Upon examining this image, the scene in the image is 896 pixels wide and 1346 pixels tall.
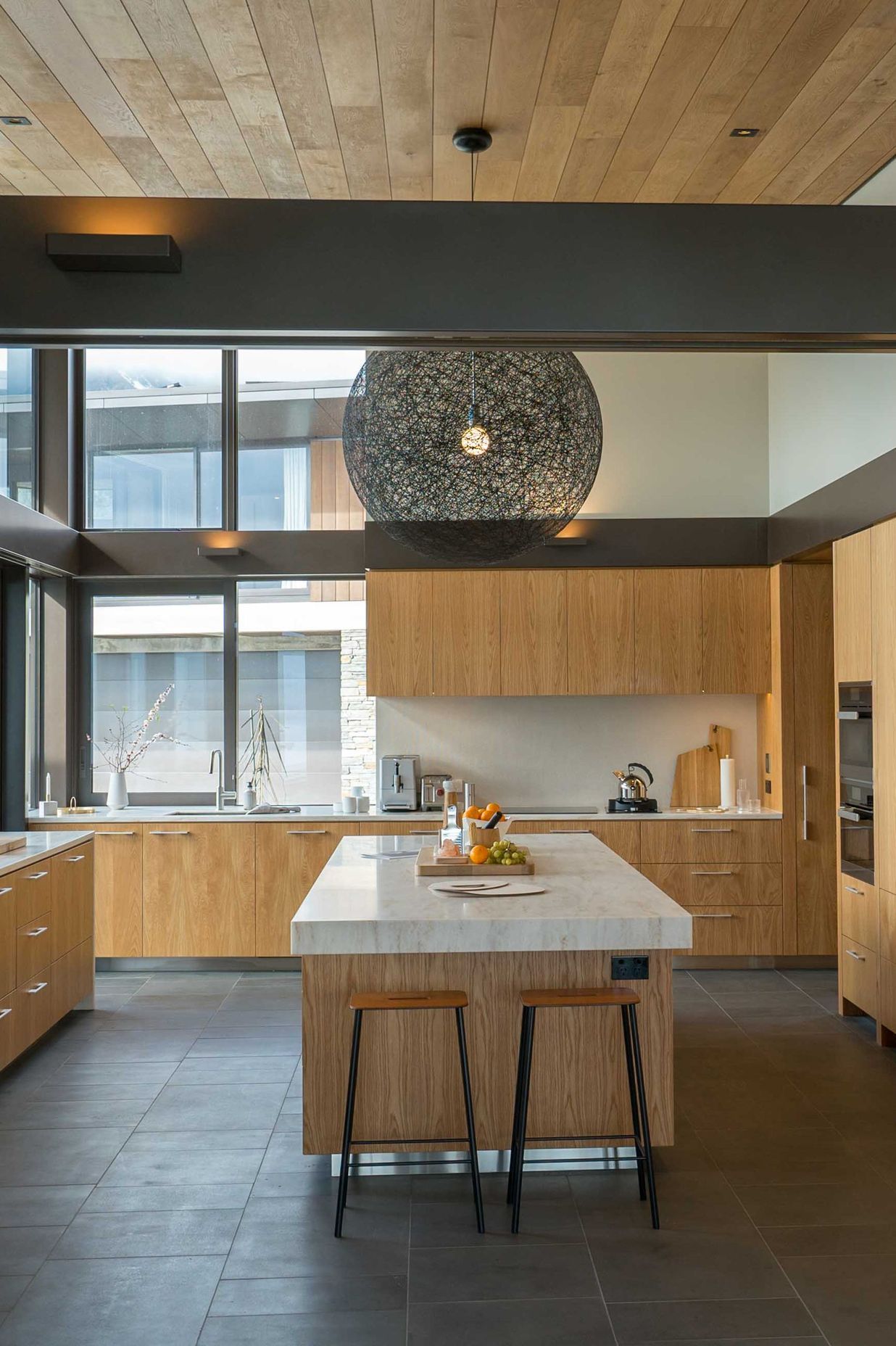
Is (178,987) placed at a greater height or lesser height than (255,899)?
lesser

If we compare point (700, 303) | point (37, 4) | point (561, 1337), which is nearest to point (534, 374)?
point (700, 303)

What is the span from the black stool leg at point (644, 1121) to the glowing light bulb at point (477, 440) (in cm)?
174

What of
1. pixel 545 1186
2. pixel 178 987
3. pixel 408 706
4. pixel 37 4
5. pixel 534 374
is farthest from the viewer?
pixel 408 706

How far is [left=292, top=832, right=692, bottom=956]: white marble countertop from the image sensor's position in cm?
326

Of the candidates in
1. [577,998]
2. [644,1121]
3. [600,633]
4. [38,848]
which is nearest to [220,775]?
[38,848]

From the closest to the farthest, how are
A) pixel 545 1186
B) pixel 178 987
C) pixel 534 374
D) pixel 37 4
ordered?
pixel 37 4
pixel 534 374
pixel 545 1186
pixel 178 987

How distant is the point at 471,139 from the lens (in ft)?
10.2

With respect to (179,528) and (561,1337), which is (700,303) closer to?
(561,1337)

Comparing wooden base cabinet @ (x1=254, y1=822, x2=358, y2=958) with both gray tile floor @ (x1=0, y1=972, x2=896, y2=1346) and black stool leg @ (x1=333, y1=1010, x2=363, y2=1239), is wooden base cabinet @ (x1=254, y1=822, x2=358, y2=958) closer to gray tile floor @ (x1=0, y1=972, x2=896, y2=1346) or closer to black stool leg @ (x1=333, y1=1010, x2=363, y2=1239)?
gray tile floor @ (x1=0, y1=972, x2=896, y2=1346)

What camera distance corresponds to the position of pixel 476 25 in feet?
8.61

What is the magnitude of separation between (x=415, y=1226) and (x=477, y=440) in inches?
90.8

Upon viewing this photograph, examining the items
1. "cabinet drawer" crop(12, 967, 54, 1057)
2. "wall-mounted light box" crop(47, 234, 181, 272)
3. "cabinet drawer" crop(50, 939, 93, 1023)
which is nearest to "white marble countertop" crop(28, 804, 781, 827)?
"cabinet drawer" crop(50, 939, 93, 1023)

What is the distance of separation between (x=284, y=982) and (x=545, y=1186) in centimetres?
285

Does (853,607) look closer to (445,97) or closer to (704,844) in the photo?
(704,844)
